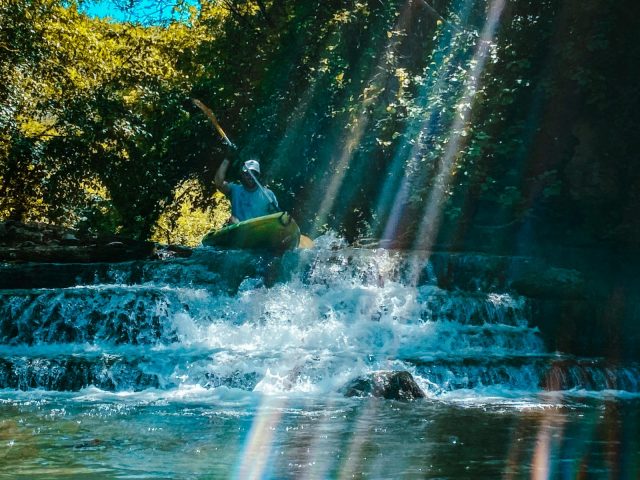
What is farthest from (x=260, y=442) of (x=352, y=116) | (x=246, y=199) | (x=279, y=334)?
(x=352, y=116)

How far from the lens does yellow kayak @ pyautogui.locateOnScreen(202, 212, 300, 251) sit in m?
13.8

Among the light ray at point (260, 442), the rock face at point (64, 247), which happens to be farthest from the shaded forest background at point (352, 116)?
the light ray at point (260, 442)

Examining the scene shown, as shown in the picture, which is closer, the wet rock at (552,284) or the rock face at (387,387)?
the rock face at (387,387)

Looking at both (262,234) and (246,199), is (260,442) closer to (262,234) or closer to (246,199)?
(262,234)

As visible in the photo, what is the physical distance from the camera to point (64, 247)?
17.1 metres

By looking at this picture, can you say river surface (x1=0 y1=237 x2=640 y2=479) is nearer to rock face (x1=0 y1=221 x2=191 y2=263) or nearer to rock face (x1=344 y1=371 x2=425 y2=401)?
rock face (x1=344 y1=371 x2=425 y2=401)

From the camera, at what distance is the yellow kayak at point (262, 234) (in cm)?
1375

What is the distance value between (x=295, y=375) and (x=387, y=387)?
132 centimetres

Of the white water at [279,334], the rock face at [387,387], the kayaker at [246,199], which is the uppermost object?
the kayaker at [246,199]

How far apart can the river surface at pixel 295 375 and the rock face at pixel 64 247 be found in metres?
2.21

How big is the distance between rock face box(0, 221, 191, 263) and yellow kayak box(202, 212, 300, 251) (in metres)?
2.95

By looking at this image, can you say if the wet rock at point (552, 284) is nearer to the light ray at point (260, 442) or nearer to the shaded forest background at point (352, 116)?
the shaded forest background at point (352, 116)

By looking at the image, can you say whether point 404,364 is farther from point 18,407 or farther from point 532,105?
point 532,105

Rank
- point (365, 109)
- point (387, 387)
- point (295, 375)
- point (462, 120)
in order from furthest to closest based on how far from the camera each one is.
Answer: point (365, 109), point (462, 120), point (295, 375), point (387, 387)
